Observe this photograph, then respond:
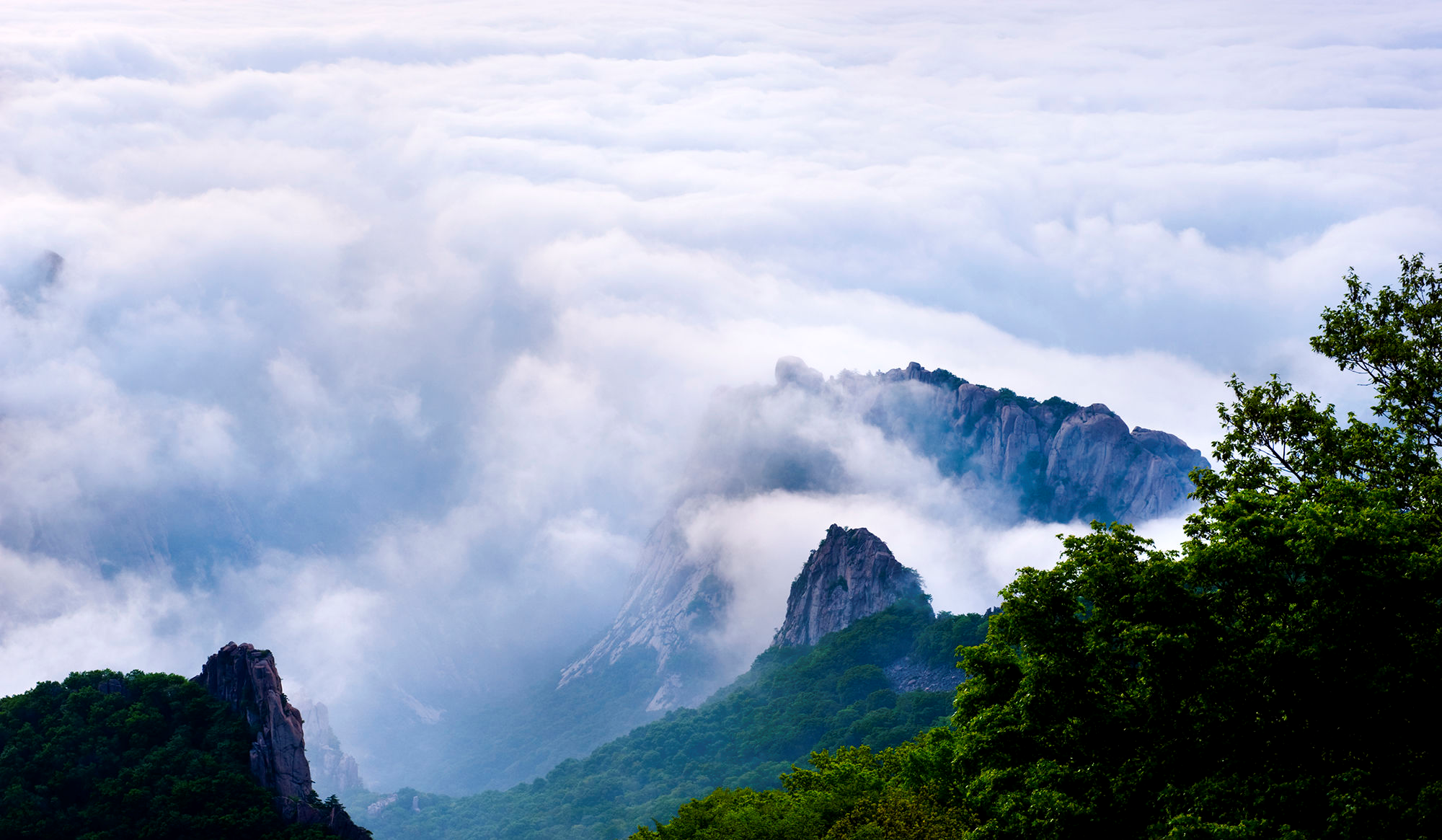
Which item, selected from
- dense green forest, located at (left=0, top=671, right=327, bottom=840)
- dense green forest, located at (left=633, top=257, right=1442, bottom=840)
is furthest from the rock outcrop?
dense green forest, located at (left=633, top=257, right=1442, bottom=840)

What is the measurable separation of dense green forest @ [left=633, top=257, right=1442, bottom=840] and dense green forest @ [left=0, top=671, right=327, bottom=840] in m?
69.9

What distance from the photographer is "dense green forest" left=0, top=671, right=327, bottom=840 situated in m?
83.1

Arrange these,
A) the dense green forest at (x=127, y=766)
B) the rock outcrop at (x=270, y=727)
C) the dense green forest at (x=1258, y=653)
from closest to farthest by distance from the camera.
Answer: the dense green forest at (x=1258, y=653) → the dense green forest at (x=127, y=766) → the rock outcrop at (x=270, y=727)

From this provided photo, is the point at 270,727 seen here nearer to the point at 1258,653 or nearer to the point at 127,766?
the point at 127,766

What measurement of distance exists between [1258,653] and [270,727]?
300 feet

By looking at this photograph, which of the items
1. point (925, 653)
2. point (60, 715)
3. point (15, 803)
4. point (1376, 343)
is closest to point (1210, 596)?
point (1376, 343)

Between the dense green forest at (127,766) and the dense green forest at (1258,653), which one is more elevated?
the dense green forest at (127,766)

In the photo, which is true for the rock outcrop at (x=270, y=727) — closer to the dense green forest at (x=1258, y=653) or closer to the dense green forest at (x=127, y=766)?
the dense green forest at (x=127, y=766)

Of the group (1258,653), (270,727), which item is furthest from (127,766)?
(1258,653)

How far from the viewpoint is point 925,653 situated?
195m

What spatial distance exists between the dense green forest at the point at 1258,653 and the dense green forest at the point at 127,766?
69892mm

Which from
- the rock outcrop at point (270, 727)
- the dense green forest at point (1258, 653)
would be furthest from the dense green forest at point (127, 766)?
the dense green forest at point (1258, 653)

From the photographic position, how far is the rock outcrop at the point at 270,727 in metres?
94.7

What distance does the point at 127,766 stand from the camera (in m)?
88.6
